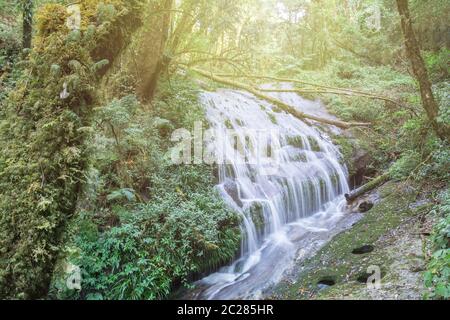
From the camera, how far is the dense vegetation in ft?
9.70

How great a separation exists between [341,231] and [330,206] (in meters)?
2.18

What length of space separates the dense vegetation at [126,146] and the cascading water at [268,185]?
0.56 meters

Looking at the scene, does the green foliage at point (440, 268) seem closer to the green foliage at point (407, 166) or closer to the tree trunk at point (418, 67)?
the tree trunk at point (418, 67)

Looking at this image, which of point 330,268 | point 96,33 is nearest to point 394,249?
point 330,268

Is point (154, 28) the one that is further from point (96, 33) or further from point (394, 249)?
point (394, 249)

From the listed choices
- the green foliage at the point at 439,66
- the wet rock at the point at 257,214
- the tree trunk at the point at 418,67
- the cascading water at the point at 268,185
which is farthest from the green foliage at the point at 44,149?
the green foliage at the point at 439,66

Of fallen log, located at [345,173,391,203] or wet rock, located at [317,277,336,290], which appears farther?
fallen log, located at [345,173,391,203]

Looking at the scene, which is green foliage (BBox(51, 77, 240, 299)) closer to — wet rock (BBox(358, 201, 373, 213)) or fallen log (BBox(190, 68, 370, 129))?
fallen log (BBox(190, 68, 370, 129))

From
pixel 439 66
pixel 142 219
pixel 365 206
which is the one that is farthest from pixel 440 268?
pixel 439 66

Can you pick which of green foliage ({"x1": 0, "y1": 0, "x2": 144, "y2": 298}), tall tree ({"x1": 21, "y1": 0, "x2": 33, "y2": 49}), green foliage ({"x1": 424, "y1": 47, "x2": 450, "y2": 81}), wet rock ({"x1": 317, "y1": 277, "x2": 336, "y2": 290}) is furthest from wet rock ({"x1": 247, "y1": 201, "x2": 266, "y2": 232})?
green foliage ({"x1": 424, "y1": 47, "x2": 450, "y2": 81})

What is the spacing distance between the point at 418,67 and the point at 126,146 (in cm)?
597

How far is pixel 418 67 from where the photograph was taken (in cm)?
638

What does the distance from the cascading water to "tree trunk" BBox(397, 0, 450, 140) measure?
3270mm

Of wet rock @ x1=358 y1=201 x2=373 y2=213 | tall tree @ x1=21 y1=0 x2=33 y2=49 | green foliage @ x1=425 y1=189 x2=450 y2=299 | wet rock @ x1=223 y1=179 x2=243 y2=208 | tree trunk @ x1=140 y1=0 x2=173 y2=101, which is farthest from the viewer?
wet rock @ x1=358 y1=201 x2=373 y2=213
